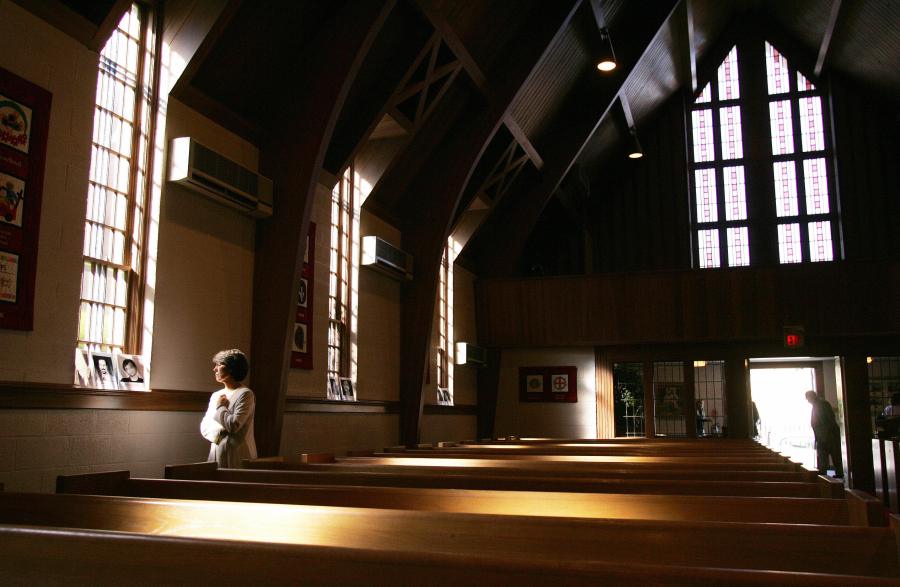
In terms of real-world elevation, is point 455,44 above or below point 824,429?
above

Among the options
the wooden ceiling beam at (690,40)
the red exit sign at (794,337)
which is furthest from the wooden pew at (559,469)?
the wooden ceiling beam at (690,40)

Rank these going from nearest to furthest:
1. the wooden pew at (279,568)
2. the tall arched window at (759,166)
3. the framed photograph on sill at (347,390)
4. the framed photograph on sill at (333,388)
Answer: the wooden pew at (279,568) < the framed photograph on sill at (333,388) < the framed photograph on sill at (347,390) < the tall arched window at (759,166)

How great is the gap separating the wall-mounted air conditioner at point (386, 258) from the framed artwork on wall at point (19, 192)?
4066 mm

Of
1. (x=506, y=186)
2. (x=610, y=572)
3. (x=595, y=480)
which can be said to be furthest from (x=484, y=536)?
(x=506, y=186)

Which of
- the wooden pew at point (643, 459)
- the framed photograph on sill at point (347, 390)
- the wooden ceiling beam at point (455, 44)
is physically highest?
the wooden ceiling beam at point (455, 44)

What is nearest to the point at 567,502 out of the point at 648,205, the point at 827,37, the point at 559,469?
the point at 559,469

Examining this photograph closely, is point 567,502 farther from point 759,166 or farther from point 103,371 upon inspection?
point 759,166

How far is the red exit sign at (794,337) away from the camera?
33.4ft

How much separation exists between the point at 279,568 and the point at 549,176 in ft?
33.3

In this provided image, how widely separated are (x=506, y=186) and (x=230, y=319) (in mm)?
5717

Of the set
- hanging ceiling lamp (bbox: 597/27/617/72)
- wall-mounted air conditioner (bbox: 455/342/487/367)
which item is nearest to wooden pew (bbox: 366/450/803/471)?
wall-mounted air conditioner (bbox: 455/342/487/367)

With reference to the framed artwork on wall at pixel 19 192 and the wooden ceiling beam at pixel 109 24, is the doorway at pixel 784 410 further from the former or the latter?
the framed artwork on wall at pixel 19 192

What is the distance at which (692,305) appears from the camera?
35.1ft

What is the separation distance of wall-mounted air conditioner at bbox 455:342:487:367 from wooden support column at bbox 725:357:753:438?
346cm
